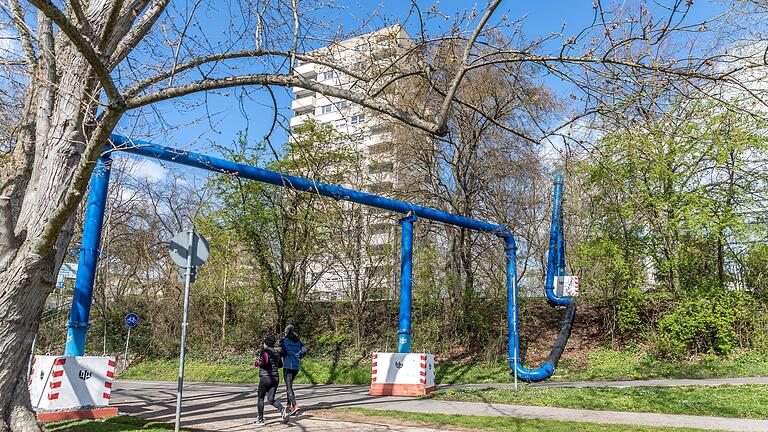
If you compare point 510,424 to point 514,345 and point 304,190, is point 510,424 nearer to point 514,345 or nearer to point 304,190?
A: point 304,190

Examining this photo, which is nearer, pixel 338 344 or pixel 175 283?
pixel 338 344

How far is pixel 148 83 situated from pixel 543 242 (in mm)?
22882

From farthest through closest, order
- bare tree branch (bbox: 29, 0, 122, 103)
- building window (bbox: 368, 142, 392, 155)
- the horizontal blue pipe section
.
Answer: building window (bbox: 368, 142, 392, 155) → the horizontal blue pipe section → bare tree branch (bbox: 29, 0, 122, 103)

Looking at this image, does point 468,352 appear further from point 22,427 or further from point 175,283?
point 22,427

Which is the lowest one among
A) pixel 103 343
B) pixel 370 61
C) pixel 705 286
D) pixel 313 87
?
pixel 103 343

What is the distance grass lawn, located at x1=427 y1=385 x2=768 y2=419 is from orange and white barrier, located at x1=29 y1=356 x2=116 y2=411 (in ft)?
23.9

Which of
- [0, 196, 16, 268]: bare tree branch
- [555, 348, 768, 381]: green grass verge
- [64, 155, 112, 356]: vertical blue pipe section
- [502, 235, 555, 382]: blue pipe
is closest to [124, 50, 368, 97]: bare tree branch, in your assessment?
[0, 196, 16, 268]: bare tree branch

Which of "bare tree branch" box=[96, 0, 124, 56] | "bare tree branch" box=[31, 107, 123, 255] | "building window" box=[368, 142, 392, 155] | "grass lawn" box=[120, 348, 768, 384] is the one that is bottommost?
"grass lawn" box=[120, 348, 768, 384]

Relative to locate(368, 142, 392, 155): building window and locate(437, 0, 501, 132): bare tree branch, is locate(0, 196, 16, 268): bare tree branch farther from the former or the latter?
locate(368, 142, 392, 155): building window

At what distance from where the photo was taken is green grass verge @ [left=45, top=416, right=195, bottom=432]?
884 centimetres

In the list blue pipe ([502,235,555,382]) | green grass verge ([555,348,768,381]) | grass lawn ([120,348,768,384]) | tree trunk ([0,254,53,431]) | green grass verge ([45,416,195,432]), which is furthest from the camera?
blue pipe ([502,235,555,382])

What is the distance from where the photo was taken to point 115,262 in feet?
98.9

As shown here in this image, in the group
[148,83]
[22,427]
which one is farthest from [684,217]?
[22,427]

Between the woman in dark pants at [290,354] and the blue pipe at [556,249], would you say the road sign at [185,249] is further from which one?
the blue pipe at [556,249]
